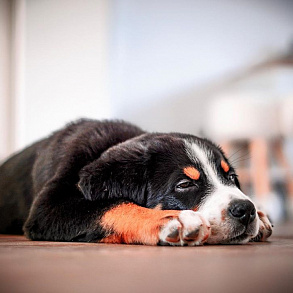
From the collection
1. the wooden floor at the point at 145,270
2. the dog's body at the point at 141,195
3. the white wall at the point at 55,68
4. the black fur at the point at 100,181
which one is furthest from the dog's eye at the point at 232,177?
the white wall at the point at 55,68

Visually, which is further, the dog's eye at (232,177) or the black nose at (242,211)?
the dog's eye at (232,177)

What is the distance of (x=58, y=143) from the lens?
291 centimetres

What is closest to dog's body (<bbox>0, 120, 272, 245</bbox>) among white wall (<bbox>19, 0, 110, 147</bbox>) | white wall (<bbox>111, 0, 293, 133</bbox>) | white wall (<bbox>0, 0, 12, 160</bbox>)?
white wall (<bbox>19, 0, 110, 147</bbox>)

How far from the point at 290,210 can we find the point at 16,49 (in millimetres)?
4992

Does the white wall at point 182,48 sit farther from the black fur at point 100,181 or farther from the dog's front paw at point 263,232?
the dog's front paw at point 263,232

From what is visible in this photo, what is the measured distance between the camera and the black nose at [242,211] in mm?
2133

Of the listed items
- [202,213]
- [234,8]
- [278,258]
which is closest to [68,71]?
[234,8]

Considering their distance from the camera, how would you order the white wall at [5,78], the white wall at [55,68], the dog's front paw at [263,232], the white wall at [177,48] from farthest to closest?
the white wall at [177,48], the white wall at [5,78], the white wall at [55,68], the dog's front paw at [263,232]

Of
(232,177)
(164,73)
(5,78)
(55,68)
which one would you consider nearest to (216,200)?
(232,177)

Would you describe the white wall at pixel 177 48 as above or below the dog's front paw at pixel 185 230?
above

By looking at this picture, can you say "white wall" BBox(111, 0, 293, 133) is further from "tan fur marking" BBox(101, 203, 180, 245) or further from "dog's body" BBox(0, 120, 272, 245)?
"tan fur marking" BBox(101, 203, 180, 245)

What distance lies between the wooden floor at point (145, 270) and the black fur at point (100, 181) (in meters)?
0.44

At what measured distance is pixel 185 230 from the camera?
1939 millimetres

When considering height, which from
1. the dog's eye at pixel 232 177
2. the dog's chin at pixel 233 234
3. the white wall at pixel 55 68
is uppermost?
the white wall at pixel 55 68
